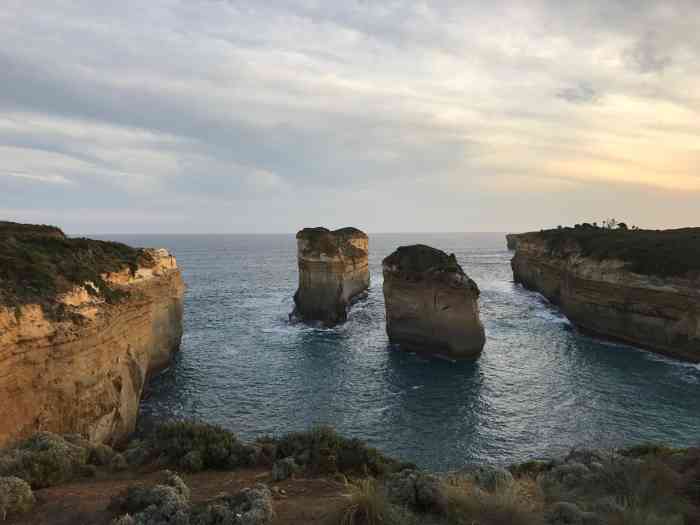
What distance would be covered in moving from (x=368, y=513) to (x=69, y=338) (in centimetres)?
1458

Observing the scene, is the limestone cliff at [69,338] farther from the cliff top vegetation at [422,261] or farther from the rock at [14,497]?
the cliff top vegetation at [422,261]

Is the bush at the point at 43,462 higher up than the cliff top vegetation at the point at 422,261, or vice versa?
the cliff top vegetation at the point at 422,261

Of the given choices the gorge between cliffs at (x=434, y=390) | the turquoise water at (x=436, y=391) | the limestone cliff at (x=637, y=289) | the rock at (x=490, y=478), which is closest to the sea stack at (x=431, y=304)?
the gorge between cliffs at (x=434, y=390)

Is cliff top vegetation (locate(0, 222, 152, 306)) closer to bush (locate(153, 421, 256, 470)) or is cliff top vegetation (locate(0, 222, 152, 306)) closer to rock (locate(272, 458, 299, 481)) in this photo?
bush (locate(153, 421, 256, 470))

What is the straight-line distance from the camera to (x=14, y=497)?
728 cm

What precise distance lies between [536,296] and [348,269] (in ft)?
92.4

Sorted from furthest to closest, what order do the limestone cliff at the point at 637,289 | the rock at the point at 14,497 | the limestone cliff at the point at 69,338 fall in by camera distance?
the limestone cliff at the point at 637,289
the limestone cliff at the point at 69,338
the rock at the point at 14,497

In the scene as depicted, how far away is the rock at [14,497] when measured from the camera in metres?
7.10

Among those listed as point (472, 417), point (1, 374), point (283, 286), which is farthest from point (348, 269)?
point (1, 374)

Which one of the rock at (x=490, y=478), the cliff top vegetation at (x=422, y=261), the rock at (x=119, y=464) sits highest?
the cliff top vegetation at (x=422, y=261)

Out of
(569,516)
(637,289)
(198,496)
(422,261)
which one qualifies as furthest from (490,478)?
(637,289)

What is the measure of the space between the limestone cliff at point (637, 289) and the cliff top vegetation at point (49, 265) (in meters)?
38.8

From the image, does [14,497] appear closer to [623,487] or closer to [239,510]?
[239,510]

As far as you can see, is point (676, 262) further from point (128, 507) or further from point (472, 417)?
point (128, 507)
